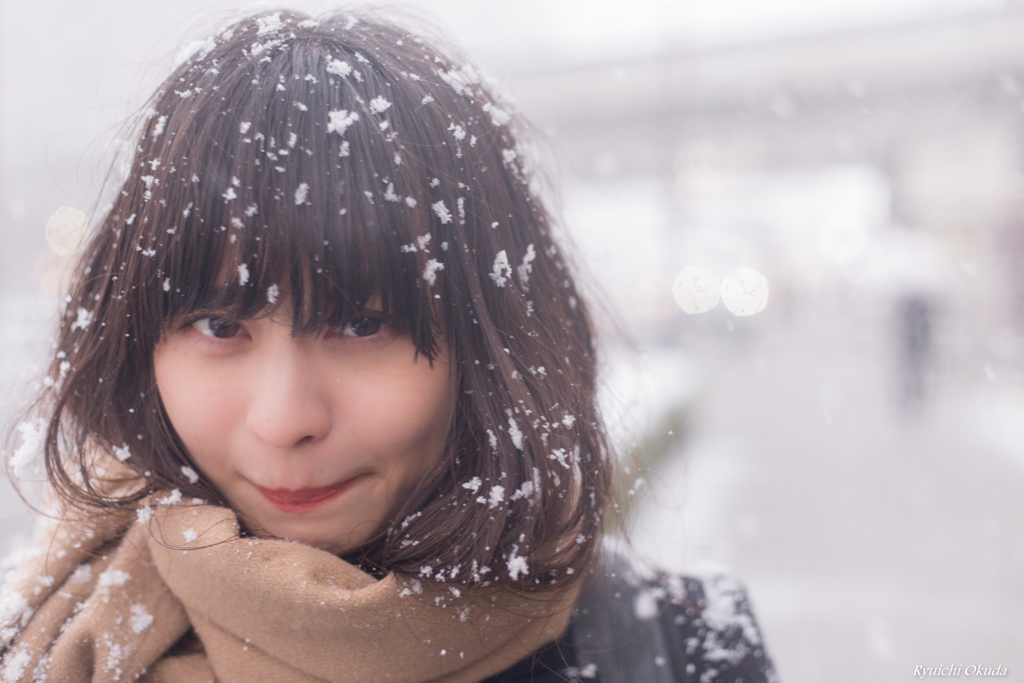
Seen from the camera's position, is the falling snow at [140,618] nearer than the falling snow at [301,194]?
No

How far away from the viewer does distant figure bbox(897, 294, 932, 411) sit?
8.34 m

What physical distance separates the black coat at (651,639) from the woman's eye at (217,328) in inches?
27.3

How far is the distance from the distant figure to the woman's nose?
9.24 meters

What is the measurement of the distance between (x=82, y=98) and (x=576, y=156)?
1135 cm

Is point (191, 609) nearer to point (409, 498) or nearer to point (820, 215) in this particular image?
point (409, 498)

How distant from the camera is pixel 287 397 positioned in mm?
786

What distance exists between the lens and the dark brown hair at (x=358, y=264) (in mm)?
801

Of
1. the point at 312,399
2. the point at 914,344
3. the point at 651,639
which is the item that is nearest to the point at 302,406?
the point at 312,399

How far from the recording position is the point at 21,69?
2.27 m
